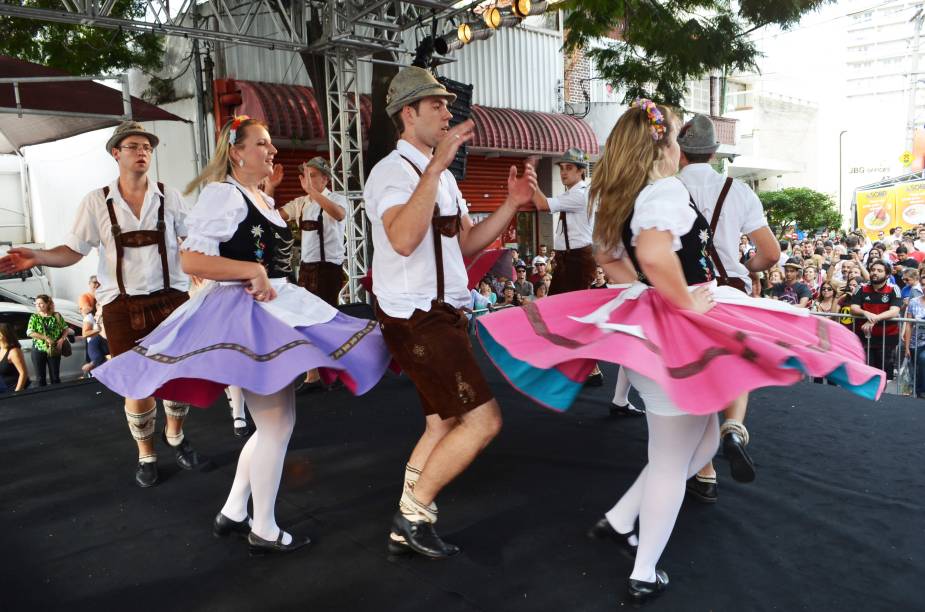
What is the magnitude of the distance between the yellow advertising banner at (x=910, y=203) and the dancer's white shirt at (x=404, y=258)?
58.5ft

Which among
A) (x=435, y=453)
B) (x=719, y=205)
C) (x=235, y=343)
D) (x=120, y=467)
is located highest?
(x=719, y=205)

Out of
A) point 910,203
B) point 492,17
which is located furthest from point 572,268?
point 910,203

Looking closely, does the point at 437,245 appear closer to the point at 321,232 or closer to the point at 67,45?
the point at 321,232

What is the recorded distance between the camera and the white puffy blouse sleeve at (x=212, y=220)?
8.70 feet

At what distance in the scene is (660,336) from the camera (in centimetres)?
221

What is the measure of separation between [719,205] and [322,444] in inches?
103

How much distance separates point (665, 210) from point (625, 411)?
2651 mm

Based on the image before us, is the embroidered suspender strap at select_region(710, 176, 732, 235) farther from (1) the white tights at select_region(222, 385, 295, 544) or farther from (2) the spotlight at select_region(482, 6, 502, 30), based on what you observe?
(2) the spotlight at select_region(482, 6, 502, 30)

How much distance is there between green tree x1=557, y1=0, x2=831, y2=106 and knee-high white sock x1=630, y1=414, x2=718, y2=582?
6914mm

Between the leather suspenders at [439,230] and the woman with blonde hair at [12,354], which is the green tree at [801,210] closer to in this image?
the woman with blonde hair at [12,354]

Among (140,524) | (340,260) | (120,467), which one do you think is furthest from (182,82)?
(140,524)

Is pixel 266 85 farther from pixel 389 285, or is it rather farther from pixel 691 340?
pixel 691 340

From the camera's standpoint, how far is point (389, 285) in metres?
2.58

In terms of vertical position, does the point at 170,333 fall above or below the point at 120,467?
above
